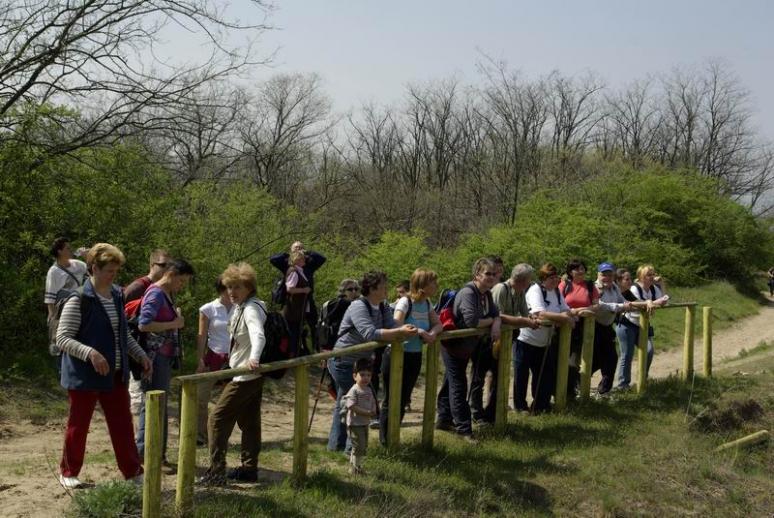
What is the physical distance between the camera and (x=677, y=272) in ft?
91.7

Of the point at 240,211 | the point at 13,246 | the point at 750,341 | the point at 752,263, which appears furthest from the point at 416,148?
the point at 13,246

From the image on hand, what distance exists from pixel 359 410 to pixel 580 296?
4.03 metres

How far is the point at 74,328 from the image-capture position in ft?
17.3

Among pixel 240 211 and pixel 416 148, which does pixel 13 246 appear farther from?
pixel 416 148

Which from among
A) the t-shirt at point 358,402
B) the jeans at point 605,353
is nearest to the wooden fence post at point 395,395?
the t-shirt at point 358,402

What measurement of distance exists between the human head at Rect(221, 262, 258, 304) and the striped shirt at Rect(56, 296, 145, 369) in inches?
31.1

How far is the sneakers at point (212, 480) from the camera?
220 inches

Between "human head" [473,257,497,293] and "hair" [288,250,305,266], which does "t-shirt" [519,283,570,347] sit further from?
"hair" [288,250,305,266]

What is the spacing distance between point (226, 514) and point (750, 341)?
1829 cm

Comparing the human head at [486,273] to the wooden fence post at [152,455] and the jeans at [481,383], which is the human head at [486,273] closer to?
the jeans at [481,383]

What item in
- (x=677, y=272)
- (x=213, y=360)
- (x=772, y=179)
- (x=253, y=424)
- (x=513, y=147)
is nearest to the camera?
(x=253, y=424)

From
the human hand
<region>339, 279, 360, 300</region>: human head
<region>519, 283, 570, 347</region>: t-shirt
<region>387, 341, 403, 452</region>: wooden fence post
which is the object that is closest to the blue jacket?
the human hand

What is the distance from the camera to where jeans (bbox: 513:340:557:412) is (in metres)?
8.84

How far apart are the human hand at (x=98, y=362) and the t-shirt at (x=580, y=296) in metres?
5.72
